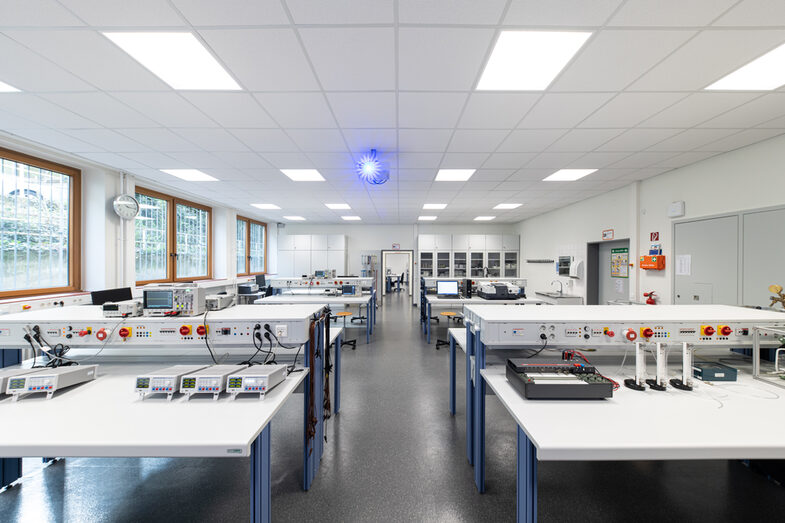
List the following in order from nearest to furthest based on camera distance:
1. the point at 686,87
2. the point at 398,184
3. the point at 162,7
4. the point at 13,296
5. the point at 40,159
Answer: the point at 162,7
the point at 686,87
the point at 13,296
the point at 40,159
the point at 398,184

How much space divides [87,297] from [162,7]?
161 inches

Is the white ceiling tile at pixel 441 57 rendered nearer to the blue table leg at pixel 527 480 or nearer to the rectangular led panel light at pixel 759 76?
the rectangular led panel light at pixel 759 76

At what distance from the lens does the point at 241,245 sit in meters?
8.20

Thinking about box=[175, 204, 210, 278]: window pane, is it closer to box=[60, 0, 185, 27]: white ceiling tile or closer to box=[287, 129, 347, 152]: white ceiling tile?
box=[287, 129, 347, 152]: white ceiling tile

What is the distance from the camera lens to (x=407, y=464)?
77.2 inches

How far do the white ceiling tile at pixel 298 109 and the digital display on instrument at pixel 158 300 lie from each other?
154 cm

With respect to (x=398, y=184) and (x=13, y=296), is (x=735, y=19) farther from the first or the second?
(x=13, y=296)

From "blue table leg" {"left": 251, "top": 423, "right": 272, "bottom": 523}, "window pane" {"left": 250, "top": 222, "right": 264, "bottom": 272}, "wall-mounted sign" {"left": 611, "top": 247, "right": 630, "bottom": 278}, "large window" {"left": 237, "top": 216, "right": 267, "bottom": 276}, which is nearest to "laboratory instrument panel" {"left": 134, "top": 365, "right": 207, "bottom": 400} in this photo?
"blue table leg" {"left": 251, "top": 423, "right": 272, "bottom": 523}

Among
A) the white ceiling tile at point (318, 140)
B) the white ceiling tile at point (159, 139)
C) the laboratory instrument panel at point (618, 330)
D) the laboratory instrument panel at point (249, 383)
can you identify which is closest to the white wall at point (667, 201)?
the laboratory instrument panel at point (618, 330)

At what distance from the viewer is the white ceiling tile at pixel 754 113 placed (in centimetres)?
229

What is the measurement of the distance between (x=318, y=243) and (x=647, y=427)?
8652mm

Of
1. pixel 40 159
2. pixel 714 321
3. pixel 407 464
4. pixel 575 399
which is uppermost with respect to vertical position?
pixel 40 159

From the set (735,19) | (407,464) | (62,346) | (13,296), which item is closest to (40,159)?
(13,296)

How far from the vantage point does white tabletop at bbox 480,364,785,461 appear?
3.39 feet
